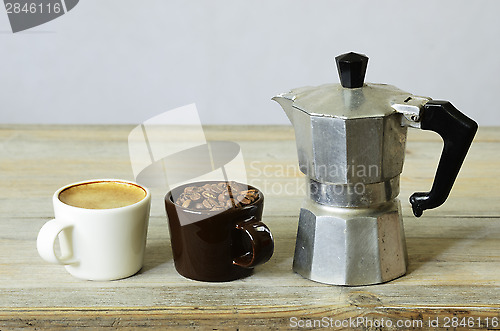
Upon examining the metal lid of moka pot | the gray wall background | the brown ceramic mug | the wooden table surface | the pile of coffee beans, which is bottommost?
the gray wall background

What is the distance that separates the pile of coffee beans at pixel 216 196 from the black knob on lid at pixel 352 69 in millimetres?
162

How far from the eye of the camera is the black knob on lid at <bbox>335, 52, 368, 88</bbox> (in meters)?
0.67

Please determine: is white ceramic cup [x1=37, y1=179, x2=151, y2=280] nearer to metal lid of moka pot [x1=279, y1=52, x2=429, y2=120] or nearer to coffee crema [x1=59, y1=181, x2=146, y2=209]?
coffee crema [x1=59, y1=181, x2=146, y2=209]

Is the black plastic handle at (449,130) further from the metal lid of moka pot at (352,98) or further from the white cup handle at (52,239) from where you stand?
the white cup handle at (52,239)

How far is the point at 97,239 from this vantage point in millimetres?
688

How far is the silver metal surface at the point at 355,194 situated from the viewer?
69 centimetres

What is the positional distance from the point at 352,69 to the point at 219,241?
0.23 metres

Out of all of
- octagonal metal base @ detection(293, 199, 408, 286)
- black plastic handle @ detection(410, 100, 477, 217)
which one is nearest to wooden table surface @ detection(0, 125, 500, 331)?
octagonal metal base @ detection(293, 199, 408, 286)

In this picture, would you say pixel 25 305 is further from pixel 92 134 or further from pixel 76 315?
pixel 92 134

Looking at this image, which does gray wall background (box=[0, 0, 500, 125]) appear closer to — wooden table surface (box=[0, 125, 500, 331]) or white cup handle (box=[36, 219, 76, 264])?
wooden table surface (box=[0, 125, 500, 331])

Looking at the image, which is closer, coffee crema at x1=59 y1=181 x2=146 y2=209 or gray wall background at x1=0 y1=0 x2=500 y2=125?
coffee crema at x1=59 y1=181 x2=146 y2=209

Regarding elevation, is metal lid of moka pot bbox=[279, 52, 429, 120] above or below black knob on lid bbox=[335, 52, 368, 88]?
below

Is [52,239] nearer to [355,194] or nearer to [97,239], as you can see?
[97,239]

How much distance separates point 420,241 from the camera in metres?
0.83
